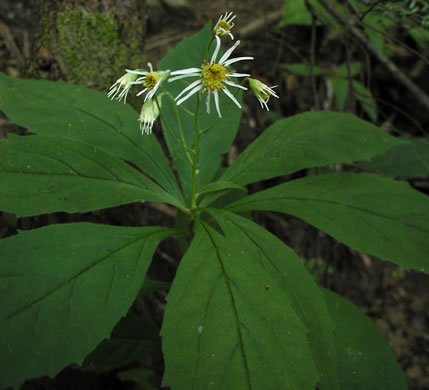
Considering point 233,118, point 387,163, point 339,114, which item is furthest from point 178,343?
point 387,163

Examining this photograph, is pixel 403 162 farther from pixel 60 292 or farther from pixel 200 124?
pixel 60 292

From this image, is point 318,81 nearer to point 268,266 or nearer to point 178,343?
point 268,266

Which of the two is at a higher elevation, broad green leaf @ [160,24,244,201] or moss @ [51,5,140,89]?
moss @ [51,5,140,89]

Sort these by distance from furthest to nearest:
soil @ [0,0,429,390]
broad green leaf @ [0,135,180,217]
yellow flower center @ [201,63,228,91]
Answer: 1. soil @ [0,0,429,390]
2. broad green leaf @ [0,135,180,217]
3. yellow flower center @ [201,63,228,91]

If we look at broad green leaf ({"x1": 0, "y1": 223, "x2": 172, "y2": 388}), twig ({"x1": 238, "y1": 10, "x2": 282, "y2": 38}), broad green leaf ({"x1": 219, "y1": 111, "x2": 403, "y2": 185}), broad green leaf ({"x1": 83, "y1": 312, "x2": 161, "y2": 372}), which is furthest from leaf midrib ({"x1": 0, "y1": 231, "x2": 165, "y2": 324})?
twig ({"x1": 238, "y1": 10, "x2": 282, "y2": 38})

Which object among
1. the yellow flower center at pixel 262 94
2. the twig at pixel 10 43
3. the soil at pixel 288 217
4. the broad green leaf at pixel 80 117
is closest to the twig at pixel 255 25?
the soil at pixel 288 217

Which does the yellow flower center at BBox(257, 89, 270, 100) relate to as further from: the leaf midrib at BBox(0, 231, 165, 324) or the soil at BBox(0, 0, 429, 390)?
the soil at BBox(0, 0, 429, 390)
